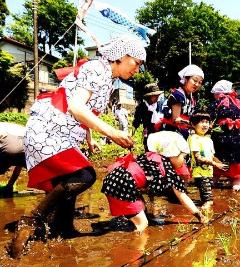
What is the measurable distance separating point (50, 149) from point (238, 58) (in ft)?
167

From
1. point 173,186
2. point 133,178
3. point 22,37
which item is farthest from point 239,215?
point 22,37

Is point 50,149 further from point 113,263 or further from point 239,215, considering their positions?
point 239,215

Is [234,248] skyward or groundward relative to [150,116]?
groundward

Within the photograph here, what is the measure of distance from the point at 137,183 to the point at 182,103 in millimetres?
1687

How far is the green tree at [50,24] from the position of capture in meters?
47.9

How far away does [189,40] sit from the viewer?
45.2m

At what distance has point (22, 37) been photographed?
1946 inches

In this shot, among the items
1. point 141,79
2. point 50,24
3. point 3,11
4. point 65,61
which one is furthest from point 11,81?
point 50,24

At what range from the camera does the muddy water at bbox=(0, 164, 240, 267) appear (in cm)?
253

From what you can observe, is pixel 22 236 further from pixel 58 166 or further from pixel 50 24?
pixel 50 24

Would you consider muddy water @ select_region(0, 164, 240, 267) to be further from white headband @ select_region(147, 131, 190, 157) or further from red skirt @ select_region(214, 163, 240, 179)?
red skirt @ select_region(214, 163, 240, 179)

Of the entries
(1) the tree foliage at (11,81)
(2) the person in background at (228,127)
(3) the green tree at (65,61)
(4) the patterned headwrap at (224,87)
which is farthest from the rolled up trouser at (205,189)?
(3) the green tree at (65,61)

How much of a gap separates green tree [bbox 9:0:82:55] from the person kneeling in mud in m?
45.7

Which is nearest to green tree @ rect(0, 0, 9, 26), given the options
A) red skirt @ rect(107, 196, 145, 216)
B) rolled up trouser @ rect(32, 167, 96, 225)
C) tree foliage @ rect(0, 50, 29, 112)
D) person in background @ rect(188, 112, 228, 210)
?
tree foliage @ rect(0, 50, 29, 112)
